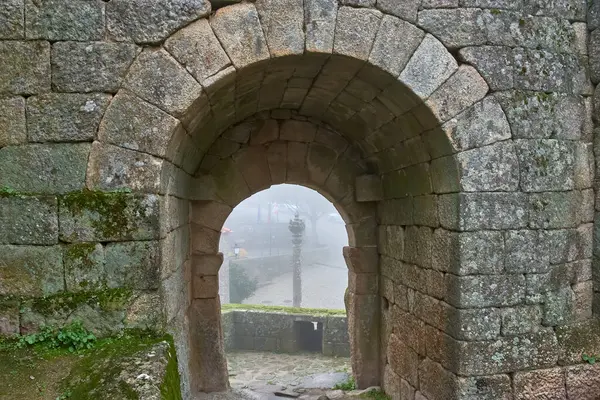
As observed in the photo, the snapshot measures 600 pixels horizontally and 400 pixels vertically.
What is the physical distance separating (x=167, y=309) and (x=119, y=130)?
3.91ft

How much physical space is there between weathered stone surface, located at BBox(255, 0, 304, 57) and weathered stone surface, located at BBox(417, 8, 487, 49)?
83 centimetres

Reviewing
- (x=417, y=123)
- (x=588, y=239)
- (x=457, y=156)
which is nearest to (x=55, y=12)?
(x=417, y=123)

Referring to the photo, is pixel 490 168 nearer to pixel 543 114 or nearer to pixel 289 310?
pixel 543 114

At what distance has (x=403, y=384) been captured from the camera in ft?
14.1

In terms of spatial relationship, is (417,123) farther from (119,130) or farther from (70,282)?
(70,282)

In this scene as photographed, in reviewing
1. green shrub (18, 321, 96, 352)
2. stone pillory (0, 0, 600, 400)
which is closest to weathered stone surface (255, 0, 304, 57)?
stone pillory (0, 0, 600, 400)

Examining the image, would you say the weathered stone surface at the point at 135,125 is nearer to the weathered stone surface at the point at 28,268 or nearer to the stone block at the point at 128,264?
the stone block at the point at 128,264

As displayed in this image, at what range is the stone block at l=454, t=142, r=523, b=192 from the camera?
320cm

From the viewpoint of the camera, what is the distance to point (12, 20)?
2779 millimetres

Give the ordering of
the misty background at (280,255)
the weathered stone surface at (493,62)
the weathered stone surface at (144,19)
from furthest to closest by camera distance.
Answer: the misty background at (280,255) → the weathered stone surface at (493,62) → the weathered stone surface at (144,19)

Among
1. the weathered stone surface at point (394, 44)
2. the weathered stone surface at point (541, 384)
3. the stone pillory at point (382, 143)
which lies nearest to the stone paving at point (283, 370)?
the stone pillory at point (382, 143)

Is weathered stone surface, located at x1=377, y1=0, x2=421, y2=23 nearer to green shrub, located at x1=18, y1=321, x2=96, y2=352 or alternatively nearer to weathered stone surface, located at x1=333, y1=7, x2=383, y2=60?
weathered stone surface, located at x1=333, y1=7, x2=383, y2=60

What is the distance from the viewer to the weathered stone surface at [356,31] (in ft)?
9.91

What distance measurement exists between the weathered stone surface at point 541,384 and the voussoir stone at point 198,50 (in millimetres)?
2947
